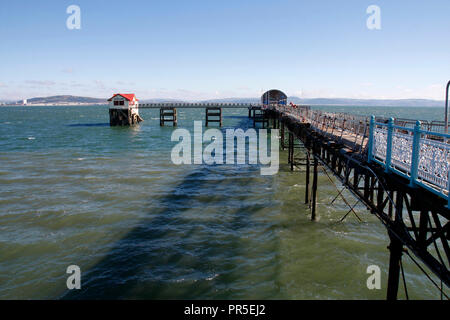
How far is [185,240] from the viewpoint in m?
14.4

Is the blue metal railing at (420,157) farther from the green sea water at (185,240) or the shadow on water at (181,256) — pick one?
the shadow on water at (181,256)

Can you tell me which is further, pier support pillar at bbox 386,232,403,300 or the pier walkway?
pier support pillar at bbox 386,232,403,300

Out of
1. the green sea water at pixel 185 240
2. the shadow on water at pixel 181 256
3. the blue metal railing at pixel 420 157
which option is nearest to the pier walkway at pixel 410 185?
the blue metal railing at pixel 420 157

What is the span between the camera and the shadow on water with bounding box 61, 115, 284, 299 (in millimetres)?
10781

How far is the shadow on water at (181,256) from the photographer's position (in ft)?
35.4

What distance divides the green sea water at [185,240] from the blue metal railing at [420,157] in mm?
4524

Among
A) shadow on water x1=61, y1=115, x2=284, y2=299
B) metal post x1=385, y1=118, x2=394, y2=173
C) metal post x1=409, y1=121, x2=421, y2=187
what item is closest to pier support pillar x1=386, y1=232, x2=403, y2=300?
metal post x1=409, y1=121, x2=421, y2=187

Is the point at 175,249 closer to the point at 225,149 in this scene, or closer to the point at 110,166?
the point at 110,166

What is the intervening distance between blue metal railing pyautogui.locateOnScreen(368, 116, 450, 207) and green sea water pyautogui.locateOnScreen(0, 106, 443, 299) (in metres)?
4.52

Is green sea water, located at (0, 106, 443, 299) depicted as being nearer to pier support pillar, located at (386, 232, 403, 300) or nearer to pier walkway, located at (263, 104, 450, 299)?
pier support pillar, located at (386, 232, 403, 300)

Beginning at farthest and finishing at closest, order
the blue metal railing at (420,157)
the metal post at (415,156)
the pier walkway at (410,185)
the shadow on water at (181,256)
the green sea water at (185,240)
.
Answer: the green sea water at (185,240)
the shadow on water at (181,256)
the metal post at (415,156)
the blue metal railing at (420,157)
the pier walkway at (410,185)

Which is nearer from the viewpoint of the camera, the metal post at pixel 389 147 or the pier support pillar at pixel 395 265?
the pier support pillar at pixel 395 265

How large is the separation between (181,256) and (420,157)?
8695mm

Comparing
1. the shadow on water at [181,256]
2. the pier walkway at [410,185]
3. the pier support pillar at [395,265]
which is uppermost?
the pier walkway at [410,185]
